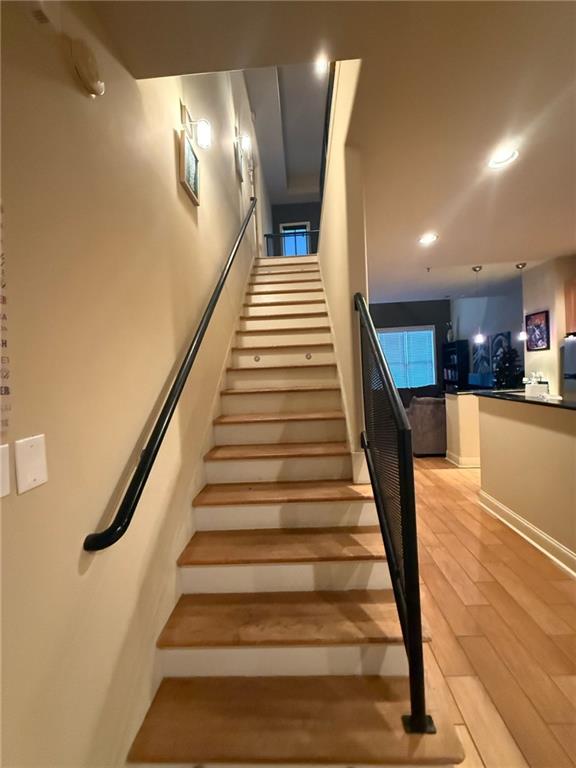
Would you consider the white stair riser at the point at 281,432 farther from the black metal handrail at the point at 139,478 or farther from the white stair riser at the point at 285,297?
the white stair riser at the point at 285,297

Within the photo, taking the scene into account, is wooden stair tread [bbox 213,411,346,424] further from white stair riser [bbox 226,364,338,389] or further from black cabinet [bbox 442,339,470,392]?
black cabinet [bbox 442,339,470,392]

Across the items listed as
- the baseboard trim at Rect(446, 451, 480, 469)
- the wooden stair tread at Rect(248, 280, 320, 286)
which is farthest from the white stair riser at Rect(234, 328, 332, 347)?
the baseboard trim at Rect(446, 451, 480, 469)

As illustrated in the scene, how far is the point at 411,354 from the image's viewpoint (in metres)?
9.75

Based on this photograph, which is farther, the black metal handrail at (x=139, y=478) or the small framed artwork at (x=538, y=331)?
the small framed artwork at (x=538, y=331)

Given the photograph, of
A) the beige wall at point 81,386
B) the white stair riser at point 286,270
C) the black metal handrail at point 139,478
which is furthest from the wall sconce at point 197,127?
the white stair riser at point 286,270

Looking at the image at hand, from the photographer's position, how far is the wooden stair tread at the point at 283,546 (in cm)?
161

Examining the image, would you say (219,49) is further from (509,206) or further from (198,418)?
(509,206)

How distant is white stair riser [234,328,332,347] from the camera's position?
325 cm

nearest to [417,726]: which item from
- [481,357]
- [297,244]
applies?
[481,357]

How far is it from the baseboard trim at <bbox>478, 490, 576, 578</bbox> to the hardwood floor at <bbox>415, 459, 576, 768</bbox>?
0.05m

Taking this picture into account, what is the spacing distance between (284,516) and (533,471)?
2057 millimetres

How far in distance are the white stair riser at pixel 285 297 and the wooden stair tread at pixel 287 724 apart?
3.23 m

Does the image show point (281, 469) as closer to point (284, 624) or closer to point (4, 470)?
point (284, 624)

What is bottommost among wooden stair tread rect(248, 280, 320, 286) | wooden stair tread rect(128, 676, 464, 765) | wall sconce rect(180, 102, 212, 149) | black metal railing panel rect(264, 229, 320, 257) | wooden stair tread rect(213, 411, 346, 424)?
wooden stair tread rect(128, 676, 464, 765)
